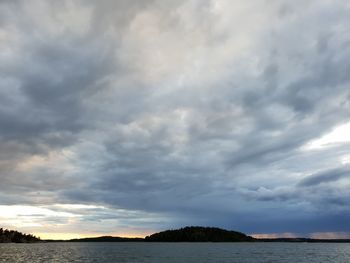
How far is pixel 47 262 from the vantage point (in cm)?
14088

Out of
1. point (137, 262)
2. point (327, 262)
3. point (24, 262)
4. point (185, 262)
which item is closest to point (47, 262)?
point (24, 262)

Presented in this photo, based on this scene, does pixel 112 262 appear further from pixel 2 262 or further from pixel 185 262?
pixel 2 262

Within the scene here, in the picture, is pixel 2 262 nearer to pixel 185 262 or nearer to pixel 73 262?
pixel 73 262

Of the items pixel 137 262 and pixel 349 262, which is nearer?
pixel 137 262

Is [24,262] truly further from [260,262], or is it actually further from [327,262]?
[327,262]

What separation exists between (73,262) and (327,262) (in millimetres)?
96870

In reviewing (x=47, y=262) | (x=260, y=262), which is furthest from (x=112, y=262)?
(x=260, y=262)

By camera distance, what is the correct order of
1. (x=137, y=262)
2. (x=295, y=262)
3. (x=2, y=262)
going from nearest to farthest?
(x=2, y=262)
(x=137, y=262)
(x=295, y=262)

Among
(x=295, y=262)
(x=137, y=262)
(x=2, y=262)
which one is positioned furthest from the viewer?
(x=295, y=262)

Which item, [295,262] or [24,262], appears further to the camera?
[295,262]

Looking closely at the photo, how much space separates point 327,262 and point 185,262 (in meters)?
57.7

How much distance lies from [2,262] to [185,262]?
61796 millimetres

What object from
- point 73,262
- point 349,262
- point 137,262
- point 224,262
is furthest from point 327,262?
point 73,262

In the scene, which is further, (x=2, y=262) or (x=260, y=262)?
(x=260, y=262)
